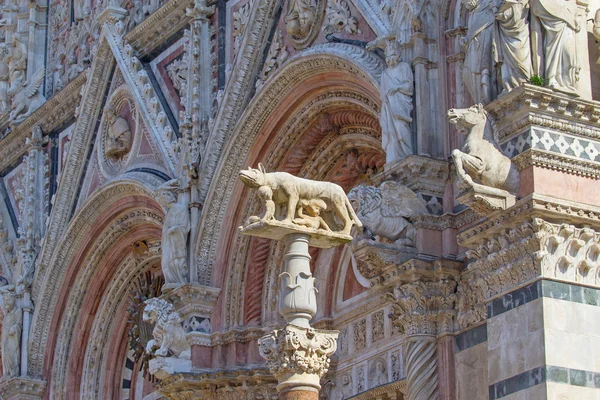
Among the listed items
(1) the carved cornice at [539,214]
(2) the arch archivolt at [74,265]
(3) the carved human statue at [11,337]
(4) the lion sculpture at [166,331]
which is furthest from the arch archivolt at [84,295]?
(1) the carved cornice at [539,214]

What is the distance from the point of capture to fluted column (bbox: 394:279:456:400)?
52.4 feet

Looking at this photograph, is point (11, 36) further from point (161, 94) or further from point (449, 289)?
point (449, 289)

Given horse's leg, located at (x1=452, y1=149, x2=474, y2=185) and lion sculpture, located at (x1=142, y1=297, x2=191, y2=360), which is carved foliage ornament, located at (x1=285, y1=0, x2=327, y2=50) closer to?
lion sculpture, located at (x1=142, y1=297, x2=191, y2=360)

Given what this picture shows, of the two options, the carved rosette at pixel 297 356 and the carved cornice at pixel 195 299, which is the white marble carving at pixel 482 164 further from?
the carved cornice at pixel 195 299

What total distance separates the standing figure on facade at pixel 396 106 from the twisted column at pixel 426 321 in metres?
1.58

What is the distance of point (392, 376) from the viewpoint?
18.4m

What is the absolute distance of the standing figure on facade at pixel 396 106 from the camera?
656 inches

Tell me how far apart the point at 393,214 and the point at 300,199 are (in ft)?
13.5

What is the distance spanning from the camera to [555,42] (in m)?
15.1

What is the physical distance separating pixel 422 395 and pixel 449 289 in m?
1.19

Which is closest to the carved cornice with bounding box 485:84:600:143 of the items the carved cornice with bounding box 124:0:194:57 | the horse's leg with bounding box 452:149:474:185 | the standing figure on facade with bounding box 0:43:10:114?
the horse's leg with bounding box 452:149:474:185

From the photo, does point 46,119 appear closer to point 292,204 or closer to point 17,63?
point 17,63


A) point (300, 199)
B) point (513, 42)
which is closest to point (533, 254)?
point (513, 42)

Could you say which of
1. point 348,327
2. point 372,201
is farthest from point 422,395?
point 348,327
